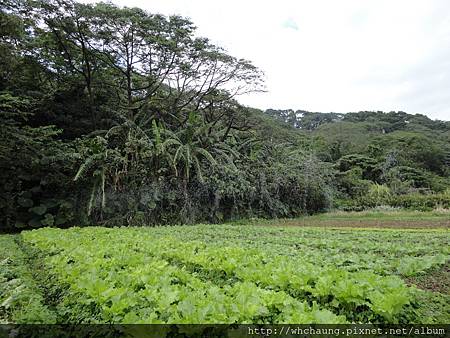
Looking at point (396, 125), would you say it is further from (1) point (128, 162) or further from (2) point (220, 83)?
(1) point (128, 162)

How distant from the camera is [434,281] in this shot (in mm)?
5027

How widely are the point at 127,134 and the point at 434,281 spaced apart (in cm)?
1525

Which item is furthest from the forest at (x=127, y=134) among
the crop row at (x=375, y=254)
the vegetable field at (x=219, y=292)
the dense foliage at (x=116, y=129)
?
the vegetable field at (x=219, y=292)

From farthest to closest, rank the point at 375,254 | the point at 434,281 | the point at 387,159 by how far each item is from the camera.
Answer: the point at 387,159, the point at 375,254, the point at 434,281

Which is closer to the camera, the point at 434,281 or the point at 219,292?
the point at 219,292

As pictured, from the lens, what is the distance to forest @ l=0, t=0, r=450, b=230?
52.0 feet

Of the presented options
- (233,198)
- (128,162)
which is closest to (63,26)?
(128,162)

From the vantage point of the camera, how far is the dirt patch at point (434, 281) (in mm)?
4738

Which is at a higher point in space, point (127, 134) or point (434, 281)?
point (127, 134)

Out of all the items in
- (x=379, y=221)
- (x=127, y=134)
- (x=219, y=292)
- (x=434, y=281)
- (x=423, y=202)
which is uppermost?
(x=127, y=134)

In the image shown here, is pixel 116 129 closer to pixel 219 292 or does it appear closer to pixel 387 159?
pixel 219 292

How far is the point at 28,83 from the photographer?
1788cm

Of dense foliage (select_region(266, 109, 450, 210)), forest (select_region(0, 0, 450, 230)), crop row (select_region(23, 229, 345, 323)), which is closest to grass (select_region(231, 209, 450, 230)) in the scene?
forest (select_region(0, 0, 450, 230))

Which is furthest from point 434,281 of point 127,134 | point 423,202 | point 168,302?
point 423,202
